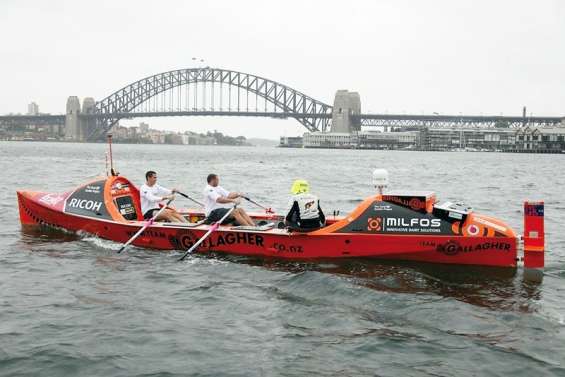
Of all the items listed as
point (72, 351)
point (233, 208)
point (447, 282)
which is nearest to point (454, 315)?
point (447, 282)

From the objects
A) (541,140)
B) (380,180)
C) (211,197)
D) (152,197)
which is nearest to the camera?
(380,180)

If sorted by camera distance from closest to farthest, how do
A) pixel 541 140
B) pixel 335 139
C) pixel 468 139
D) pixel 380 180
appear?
pixel 380 180, pixel 541 140, pixel 335 139, pixel 468 139

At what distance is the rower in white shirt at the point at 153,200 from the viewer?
11703 mm

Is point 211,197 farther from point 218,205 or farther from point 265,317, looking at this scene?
point 265,317

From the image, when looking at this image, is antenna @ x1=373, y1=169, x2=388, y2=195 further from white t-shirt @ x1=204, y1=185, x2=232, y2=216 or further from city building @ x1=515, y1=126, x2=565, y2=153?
city building @ x1=515, y1=126, x2=565, y2=153

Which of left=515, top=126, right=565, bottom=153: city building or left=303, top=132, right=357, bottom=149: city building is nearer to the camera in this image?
left=515, top=126, right=565, bottom=153: city building

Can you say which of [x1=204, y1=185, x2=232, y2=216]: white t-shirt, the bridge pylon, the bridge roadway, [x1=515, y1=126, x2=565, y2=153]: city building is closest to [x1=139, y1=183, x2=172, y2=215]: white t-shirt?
[x1=204, y1=185, x2=232, y2=216]: white t-shirt

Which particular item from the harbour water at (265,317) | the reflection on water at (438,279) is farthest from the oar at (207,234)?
the reflection on water at (438,279)

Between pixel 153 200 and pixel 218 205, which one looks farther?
pixel 153 200

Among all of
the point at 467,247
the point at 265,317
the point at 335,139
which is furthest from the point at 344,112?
the point at 265,317

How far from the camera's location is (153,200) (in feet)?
38.9

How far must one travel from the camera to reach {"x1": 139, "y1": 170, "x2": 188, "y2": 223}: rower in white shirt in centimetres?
1170

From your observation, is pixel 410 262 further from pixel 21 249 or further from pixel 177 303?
pixel 21 249

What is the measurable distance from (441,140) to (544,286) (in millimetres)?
134651
